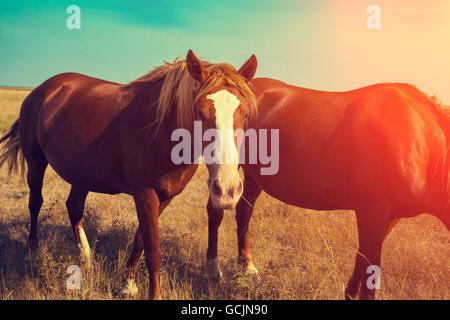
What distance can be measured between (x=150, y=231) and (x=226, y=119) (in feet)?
4.75

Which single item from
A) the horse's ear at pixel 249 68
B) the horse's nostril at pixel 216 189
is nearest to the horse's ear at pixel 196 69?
the horse's ear at pixel 249 68

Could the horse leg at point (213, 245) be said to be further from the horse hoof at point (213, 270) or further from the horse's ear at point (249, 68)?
the horse's ear at point (249, 68)

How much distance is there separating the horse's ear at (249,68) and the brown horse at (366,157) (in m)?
0.93

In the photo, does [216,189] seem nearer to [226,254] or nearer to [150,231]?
[150,231]

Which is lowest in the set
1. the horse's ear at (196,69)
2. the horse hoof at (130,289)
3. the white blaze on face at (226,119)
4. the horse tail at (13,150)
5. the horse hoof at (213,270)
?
the horse hoof at (213,270)

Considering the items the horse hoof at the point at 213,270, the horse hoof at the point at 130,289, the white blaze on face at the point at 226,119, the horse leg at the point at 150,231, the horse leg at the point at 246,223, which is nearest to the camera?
the white blaze on face at the point at 226,119

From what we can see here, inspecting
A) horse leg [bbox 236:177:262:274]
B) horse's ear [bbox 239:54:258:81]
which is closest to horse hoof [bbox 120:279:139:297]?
horse leg [bbox 236:177:262:274]

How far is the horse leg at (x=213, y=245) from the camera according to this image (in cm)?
445

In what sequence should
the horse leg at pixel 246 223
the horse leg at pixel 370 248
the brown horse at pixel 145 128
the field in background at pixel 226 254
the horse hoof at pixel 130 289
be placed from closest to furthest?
the brown horse at pixel 145 128 → the horse leg at pixel 370 248 → the horse hoof at pixel 130 289 → the field in background at pixel 226 254 → the horse leg at pixel 246 223

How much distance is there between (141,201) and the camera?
3.38 metres

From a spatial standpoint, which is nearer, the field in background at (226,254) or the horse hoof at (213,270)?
the field in background at (226,254)

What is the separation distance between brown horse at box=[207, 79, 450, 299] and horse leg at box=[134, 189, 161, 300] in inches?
57.0

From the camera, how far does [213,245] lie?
15.0 ft

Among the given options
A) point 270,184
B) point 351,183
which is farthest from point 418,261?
point 270,184
